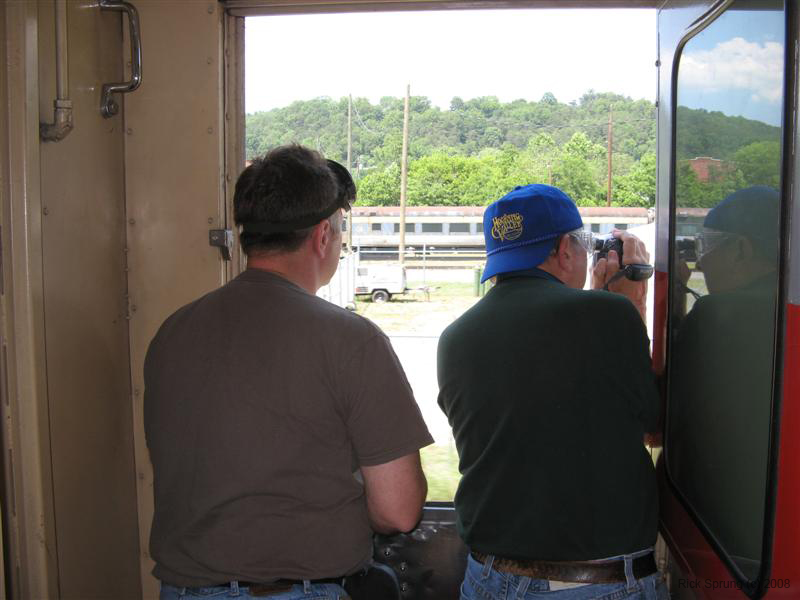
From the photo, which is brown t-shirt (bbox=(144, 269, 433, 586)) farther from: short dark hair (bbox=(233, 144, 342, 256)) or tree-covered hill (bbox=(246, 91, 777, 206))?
tree-covered hill (bbox=(246, 91, 777, 206))

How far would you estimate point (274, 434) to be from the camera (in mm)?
1401

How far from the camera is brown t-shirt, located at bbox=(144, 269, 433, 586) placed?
1402 millimetres

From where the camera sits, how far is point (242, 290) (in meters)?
1.49

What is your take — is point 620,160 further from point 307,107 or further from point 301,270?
point 301,270

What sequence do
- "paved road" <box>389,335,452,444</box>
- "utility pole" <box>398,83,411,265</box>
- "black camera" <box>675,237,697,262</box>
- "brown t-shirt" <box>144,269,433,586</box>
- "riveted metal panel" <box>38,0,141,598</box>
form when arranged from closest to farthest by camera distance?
"brown t-shirt" <box>144,269,433,586</box>
"black camera" <box>675,237,697,262</box>
"riveted metal panel" <box>38,0,141,598</box>
"utility pole" <box>398,83,411,265</box>
"paved road" <box>389,335,452,444</box>

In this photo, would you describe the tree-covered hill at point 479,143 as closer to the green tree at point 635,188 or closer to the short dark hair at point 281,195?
the green tree at point 635,188

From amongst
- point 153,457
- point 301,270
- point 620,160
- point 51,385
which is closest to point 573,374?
point 301,270

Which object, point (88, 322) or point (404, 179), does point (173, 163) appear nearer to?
point (88, 322)

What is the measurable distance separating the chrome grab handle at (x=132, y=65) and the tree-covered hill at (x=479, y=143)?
0.39 meters

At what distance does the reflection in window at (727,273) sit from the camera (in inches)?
51.1

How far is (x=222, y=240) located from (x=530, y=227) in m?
1.04

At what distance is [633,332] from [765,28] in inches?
24.4

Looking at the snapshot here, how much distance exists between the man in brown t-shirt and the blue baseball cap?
0.46 meters

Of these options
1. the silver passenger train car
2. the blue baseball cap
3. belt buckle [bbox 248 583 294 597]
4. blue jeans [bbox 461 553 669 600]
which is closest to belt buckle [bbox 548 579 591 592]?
blue jeans [bbox 461 553 669 600]
